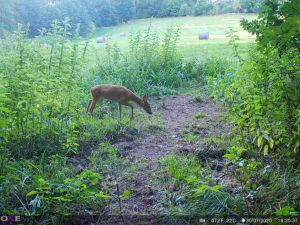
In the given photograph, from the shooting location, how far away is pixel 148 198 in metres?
4.03

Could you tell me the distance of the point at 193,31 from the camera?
17.5m

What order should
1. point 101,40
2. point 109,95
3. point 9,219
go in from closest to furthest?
point 9,219 < point 109,95 < point 101,40

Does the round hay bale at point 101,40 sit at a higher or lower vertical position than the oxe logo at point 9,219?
higher

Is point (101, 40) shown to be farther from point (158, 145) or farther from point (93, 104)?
point (158, 145)

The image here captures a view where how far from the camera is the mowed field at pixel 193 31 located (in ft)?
39.7

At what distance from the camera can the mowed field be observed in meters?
12.1

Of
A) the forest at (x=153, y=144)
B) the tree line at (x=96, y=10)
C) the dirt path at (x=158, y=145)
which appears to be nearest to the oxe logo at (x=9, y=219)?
the forest at (x=153, y=144)

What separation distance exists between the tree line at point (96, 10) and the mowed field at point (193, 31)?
0.28 meters

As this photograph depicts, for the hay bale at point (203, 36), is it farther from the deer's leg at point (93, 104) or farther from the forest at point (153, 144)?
the deer's leg at point (93, 104)

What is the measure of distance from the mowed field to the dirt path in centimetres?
365

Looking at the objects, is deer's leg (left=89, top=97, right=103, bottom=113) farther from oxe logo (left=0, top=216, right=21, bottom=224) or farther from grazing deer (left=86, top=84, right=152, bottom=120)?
oxe logo (left=0, top=216, right=21, bottom=224)

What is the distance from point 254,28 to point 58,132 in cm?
279

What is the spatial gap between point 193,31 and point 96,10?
6490 millimetres

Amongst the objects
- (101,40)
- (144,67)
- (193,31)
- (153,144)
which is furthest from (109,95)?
(193,31)
